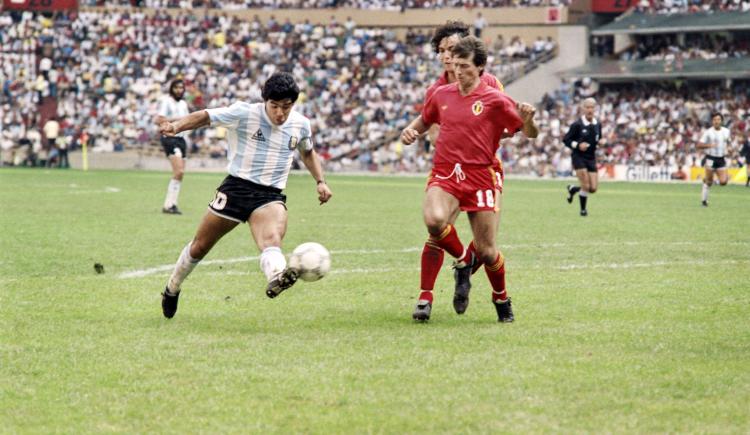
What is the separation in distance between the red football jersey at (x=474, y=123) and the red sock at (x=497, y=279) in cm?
82

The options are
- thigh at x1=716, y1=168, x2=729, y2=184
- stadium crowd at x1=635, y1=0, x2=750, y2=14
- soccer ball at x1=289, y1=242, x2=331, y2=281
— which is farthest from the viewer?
stadium crowd at x1=635, y1=0, x2=750, y2=14

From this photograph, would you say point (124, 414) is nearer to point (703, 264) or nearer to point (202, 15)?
point (703, 264)

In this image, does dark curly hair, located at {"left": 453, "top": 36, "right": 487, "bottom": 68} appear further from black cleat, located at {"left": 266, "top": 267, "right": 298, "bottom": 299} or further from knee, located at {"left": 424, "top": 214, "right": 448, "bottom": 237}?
black cleat, located at {"left": 266, "top": 267, "right": 298, "bottom": 299}

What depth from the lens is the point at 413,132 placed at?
9734mm

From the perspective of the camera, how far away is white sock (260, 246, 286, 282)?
28.8 ft

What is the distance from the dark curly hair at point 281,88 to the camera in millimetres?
9109

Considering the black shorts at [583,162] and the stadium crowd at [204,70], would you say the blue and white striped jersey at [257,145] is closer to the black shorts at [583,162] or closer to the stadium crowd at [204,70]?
the black shorts at [583,162]

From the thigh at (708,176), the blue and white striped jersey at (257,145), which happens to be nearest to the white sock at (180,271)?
the blue and white striped jersey at (257,145)

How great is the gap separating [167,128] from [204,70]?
51.6m

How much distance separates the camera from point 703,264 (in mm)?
13953

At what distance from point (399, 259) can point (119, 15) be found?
50.8m

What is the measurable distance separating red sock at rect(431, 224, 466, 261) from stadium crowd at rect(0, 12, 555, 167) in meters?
46.1

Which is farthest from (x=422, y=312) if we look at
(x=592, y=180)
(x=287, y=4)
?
(x=287, y=4)

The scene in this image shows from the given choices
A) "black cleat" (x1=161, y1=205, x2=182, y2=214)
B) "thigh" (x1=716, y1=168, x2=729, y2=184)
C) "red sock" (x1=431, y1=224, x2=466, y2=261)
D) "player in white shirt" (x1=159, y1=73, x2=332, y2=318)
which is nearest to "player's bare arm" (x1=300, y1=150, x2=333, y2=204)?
"player in white shirt" (x1=159, y1=73, x2=332, y2=318)
